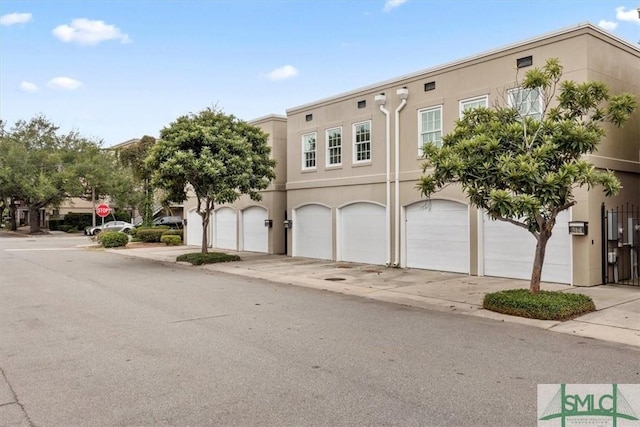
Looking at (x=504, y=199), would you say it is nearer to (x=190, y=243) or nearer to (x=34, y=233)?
(x=190, y=243)

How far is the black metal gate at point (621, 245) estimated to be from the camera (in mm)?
12734

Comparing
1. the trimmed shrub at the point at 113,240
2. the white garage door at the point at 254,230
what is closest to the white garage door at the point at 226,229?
the white garage door at the point at 254,230

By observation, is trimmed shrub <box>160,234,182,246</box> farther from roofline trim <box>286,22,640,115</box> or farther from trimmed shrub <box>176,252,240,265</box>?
roofline trim <box>286,22,640,115</box>

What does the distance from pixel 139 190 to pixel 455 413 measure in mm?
46423

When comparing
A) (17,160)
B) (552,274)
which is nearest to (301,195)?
(552,274)

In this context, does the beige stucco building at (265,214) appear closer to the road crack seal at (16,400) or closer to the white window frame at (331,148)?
the white window frame at (331,148)

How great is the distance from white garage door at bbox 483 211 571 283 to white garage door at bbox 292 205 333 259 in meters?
6.86

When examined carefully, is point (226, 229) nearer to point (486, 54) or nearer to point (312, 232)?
point (312, 232)

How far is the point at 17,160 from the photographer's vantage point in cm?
4059

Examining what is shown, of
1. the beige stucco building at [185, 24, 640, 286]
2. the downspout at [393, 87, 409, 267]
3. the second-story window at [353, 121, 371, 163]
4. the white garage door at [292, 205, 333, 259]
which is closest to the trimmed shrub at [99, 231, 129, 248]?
the beige stucco building at [185, 24, 640, 286]

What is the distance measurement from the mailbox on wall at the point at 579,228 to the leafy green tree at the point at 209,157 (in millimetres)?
10482

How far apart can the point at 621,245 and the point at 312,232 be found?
10920mm

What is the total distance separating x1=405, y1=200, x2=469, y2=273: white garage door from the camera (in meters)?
15.0

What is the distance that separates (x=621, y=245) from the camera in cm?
1324
